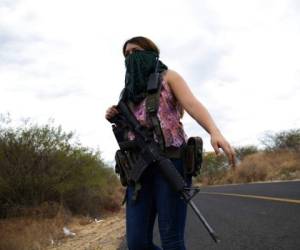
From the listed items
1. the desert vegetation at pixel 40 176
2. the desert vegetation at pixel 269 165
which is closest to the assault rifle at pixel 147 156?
the desert vegetation at pixel 269 165

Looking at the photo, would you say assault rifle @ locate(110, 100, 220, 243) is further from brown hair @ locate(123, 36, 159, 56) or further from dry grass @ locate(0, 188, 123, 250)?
dry grass @ locate(0, 188, 123, 250)

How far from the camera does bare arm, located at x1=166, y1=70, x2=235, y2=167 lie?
3215 millimetres

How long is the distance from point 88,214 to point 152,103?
65.2ft

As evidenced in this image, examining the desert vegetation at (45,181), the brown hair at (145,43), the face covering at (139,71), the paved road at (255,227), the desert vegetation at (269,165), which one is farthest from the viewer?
the desert vegetation at (269,165)

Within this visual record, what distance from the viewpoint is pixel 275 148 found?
142 feet

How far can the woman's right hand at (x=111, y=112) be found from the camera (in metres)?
3.79

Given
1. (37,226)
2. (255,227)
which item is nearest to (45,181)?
(37,226)

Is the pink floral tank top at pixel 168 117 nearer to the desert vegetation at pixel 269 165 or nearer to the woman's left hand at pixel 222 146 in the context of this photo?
the woman's left hand at pixel 222 146

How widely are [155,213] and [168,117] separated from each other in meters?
0.66

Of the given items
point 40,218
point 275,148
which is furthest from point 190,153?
point 275,148

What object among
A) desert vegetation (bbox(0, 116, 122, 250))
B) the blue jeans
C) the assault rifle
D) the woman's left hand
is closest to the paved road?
the blue jeans

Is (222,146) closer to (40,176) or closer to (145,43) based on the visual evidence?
(145,43)

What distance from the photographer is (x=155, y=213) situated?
11.9ft

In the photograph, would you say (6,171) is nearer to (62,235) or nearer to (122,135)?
(62,235)
